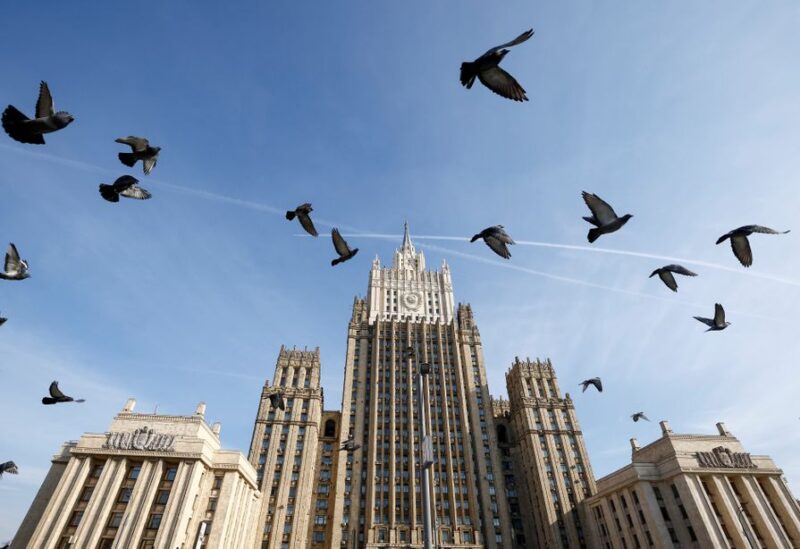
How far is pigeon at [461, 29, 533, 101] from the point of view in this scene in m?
9.01

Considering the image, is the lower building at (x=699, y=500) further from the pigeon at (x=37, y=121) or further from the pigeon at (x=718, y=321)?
the pigeon at (x=37, y=121)

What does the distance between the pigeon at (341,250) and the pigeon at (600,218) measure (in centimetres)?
718

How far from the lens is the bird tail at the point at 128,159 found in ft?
39.7

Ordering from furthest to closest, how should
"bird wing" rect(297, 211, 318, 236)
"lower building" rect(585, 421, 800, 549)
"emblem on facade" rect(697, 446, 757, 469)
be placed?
1. "emblem on facade" rect(697, 446, 757, 469)
2. "lower building" rect(585, 421, 800, 549)
3. "bird wing" rect(297, 211, 318, 236)

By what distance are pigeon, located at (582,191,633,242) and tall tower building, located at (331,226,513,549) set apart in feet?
164

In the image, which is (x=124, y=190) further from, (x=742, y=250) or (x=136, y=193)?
(x=742, y=250)

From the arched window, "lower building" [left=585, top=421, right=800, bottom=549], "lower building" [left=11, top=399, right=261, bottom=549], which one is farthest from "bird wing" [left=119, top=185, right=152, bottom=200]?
the arched window

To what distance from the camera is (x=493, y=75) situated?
9406 mm

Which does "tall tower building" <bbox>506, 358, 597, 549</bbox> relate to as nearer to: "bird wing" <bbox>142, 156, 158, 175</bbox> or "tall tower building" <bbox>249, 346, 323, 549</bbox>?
"tall tower building" <bbox>249, 346, 323, 549</bbox>

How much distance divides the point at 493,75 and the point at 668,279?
9805mm

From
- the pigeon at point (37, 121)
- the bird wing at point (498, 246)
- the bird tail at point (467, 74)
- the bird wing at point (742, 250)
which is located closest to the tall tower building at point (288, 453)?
the bird wing at point (498, 246)

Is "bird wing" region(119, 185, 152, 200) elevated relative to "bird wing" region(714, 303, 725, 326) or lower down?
elevated

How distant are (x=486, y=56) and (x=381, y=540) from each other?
78561 mm

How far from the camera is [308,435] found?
8162cm
